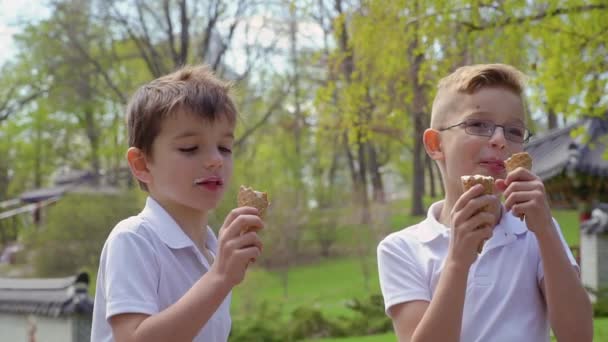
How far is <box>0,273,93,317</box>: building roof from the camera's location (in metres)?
6.78

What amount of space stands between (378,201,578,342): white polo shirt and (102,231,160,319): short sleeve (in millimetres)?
703

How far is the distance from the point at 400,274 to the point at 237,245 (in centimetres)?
62

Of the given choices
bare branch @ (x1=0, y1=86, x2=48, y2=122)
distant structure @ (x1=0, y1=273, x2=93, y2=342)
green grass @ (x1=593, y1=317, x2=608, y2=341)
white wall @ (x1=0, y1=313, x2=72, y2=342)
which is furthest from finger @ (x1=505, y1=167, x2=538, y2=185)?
bare branch @ (x1=0, y1=86, x2=48, y2=122)

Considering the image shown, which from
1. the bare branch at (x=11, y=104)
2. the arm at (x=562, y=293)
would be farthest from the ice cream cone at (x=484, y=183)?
the bare branch at (x=11, y=104)

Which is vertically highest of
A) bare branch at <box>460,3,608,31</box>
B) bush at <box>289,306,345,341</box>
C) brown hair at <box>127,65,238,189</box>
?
bare branch at <box>460,3,608,31</box>

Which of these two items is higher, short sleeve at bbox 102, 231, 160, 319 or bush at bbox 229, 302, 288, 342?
short sleeve at bbox 102, 231, 160, 319

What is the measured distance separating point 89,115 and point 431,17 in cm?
2968

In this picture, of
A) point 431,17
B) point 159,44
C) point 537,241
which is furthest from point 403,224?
point 537,241

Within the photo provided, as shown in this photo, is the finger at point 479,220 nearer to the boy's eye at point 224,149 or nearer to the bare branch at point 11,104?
the boy's eye at point 224,149

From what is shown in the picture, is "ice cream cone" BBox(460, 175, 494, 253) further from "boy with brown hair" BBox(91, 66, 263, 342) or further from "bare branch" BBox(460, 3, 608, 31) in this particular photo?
"bare branch" BBox(460, 3, 608, 31)

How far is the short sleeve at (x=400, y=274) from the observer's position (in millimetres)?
2322

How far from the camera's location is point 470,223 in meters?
2.06

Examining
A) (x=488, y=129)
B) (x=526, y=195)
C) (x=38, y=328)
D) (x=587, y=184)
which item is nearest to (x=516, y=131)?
(x=488, y=129)

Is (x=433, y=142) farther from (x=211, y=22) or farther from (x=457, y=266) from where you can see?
(x=211, y=22)
